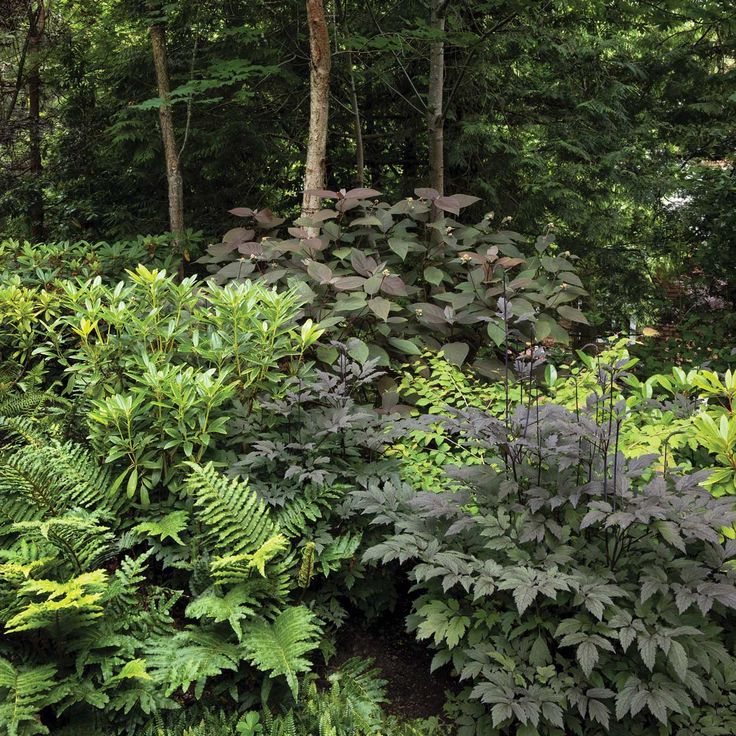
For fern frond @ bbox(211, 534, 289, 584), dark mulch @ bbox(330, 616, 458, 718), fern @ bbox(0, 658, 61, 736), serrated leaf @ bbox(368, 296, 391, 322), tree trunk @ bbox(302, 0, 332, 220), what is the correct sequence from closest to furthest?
fern @ bbox(0, 658, 61, 736)
fern frond @ bbox(211, 534, 289, 584)
dark mulch @ bbox(330, 616, 458, 718)
serrated leaf @ bbox(368, 296, 391, 322)
tree trunk @ bbox(302, 0, 332, 220)

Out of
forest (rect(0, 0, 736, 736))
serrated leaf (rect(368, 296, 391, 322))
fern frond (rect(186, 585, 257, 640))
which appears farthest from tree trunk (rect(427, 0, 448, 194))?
fern frond (rect(186, 585, 257, 640))

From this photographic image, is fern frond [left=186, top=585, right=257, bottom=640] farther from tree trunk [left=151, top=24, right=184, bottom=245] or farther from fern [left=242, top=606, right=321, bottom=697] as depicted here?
tree trunk [left=151, top=24, right=184, bottom=245]

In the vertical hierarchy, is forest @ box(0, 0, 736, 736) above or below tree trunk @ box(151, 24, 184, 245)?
below

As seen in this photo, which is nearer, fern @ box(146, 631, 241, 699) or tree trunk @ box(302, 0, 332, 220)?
fern @ box(146, 631, 241, 699)

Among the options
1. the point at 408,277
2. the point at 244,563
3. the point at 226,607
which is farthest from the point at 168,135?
the point at 226,607

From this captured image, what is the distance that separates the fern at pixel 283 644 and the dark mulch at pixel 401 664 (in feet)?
1.10

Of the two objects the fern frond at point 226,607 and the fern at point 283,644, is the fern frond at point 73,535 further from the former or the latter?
the fern at point 283,644

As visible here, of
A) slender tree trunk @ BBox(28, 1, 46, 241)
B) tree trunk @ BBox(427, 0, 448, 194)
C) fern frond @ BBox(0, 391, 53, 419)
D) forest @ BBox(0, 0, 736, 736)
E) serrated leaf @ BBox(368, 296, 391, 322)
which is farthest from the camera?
slender tree trunk @ BBox(28, 1, 46, 241)

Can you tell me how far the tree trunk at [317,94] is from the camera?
12.7ft

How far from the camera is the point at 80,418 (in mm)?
2838

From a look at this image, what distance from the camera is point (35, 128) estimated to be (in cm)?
654

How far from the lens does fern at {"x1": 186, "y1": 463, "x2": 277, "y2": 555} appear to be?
2.17 meters

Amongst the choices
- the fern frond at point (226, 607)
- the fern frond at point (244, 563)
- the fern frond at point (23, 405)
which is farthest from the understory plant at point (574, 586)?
the fern frond at point (23, 405)

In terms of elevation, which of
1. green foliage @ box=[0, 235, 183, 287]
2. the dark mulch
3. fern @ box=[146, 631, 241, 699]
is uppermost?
green foliage @ box=[0, 235, 183, 287]
